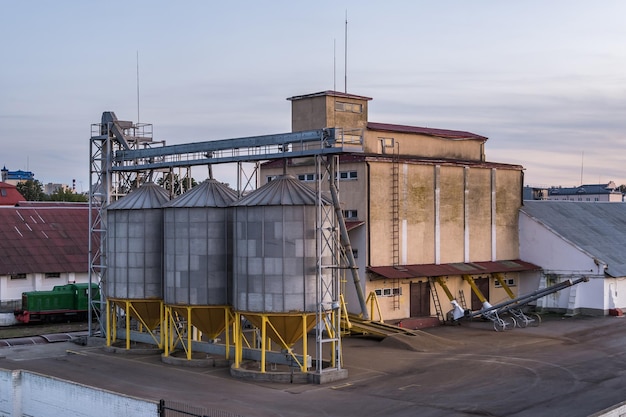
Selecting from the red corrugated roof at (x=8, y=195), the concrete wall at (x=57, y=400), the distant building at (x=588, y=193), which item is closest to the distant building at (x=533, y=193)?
the distant building at (x=588, y=193)

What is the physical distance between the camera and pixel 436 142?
178 ft

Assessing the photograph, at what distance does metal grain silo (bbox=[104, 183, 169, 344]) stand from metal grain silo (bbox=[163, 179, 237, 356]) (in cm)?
274

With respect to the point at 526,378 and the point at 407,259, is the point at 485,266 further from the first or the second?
the point at 526,378

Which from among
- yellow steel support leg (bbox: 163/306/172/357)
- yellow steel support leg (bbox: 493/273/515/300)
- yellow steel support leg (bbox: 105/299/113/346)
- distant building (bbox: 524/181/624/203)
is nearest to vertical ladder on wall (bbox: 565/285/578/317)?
yellow steel support leg (bbox: 493/273/515/300)

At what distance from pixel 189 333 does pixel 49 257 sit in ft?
85.8

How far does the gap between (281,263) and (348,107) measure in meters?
20.0

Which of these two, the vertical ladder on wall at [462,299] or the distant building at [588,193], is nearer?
the vertical ladder on wall at [462,299]

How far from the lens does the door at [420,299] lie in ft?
159

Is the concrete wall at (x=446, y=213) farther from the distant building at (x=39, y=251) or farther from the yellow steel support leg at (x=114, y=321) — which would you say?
the distant building at (x=39, y=251)

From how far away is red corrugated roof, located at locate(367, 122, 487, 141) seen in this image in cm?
5150

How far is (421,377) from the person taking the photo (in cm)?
3325

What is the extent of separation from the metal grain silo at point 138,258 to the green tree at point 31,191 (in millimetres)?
108842

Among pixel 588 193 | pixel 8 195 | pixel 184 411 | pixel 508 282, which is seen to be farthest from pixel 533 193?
pixel 184 411

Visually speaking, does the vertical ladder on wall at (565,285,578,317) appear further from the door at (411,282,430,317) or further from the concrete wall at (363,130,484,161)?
the concrete wall at (363,130,484,161)
